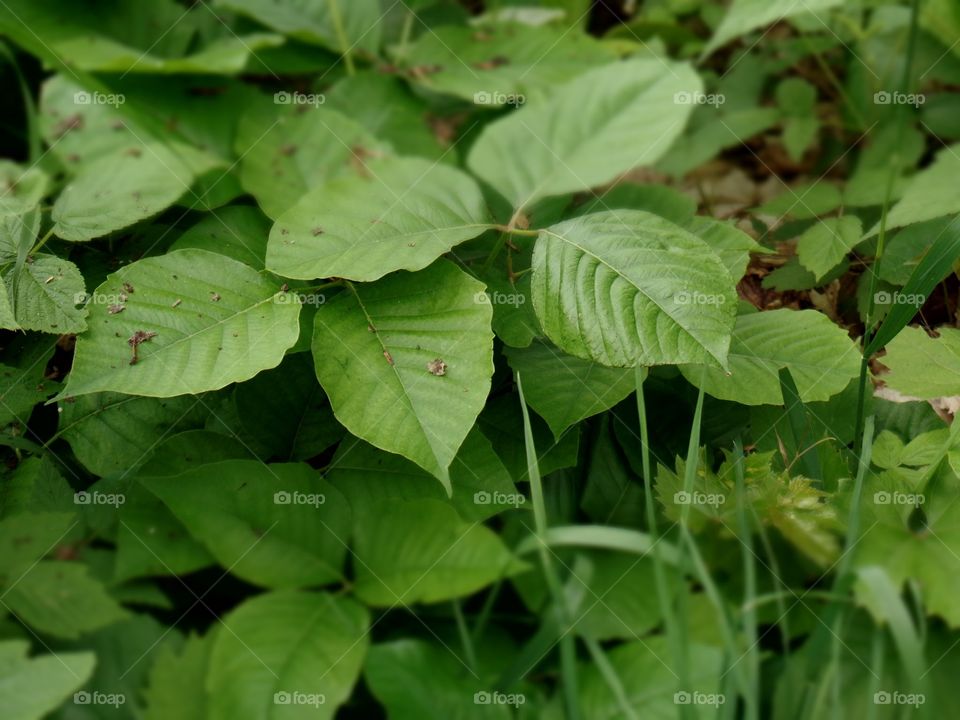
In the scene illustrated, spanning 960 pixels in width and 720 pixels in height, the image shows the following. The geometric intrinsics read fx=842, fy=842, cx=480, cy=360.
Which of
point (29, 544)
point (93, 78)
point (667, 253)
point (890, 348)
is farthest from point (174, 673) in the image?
point (93, 78)

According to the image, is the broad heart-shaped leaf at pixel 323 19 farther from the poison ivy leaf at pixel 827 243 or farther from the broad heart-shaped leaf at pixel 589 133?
the poison ivy leaf at pixel 827 243

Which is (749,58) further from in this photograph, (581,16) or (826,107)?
(581,16)

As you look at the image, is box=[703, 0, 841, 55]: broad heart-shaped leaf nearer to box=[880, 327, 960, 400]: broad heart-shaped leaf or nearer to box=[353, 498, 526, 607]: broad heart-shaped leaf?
box=[880, 327, 960, 400]: broad heart-shaped leaf

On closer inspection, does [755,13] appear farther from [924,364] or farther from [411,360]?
[411,360]

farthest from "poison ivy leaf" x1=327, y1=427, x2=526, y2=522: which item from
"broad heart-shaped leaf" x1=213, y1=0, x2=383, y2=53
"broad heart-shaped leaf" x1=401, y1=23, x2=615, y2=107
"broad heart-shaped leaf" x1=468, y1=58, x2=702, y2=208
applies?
"broad heart-shaped leaf" x1=213, y1=0, x2=383, y2=53

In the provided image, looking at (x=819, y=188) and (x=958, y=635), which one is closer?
(x=958, y=635)

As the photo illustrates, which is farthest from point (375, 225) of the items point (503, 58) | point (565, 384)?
point (503, 58)
